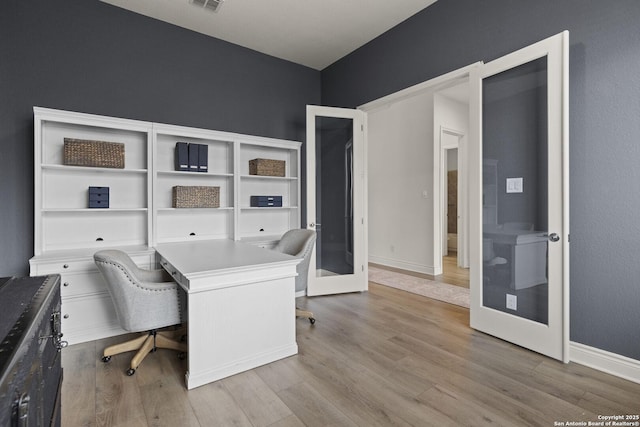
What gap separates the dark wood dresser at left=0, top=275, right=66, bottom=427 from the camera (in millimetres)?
623

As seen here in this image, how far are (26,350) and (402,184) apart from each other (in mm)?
5278

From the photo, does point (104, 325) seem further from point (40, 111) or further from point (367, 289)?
point (367, 289)

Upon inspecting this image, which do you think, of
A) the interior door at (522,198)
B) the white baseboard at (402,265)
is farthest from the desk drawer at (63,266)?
the white baseboard at (402,265)

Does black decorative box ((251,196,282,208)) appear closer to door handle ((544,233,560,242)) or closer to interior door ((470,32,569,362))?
interior door ((470,32,569,362))

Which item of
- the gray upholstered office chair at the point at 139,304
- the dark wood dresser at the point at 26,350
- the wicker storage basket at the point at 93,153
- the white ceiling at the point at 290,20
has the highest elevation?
the white ceiling at the point at 290,20

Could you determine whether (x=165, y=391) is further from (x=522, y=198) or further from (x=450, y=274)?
(x=450, y=274)

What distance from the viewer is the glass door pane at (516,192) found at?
7.84 feet

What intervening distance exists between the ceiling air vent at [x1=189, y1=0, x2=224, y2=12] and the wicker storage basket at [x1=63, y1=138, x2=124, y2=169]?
5.23 ft

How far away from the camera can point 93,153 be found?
280cm

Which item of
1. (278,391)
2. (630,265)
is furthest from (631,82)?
(278,391)

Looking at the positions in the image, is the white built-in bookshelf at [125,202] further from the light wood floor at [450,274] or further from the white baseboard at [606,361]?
the white baseboard at [606,361]

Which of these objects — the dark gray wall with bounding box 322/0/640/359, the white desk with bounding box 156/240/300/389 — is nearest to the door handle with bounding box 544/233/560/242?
the dark gray wall with bounding box 322/0/640/359

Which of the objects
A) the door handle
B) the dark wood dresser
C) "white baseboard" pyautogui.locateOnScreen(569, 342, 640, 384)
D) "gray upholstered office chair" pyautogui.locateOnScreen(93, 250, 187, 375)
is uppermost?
the door handle

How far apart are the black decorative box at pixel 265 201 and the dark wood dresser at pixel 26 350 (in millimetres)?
2576
